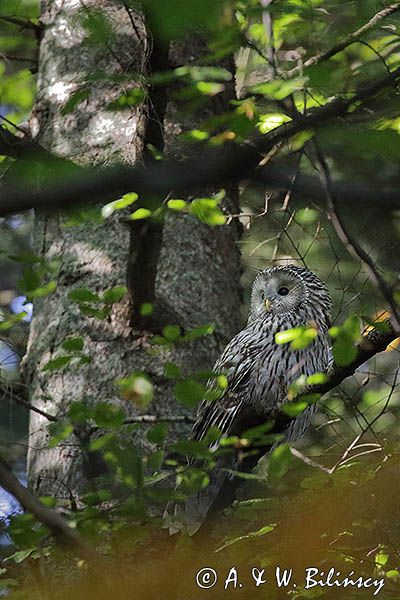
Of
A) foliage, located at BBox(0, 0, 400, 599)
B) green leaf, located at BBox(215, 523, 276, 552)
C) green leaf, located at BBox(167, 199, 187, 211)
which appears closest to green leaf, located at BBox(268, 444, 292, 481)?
foliage, located at BBox(0, 0, 400, 599)

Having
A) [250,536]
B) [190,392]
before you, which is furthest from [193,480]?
[250,536]

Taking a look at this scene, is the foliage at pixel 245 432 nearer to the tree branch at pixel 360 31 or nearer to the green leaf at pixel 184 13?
the tree branch at pixel 360 31

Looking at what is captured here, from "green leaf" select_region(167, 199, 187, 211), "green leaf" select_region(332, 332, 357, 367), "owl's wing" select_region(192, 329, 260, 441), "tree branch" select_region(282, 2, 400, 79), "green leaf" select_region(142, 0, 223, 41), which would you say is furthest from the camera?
"owl's wing" select_region(192, 329, 260, 441)

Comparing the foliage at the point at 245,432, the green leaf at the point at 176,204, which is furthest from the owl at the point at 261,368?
the green leaf at the point at 176,204

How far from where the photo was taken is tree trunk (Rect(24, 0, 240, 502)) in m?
3.33

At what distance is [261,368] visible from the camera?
393cm

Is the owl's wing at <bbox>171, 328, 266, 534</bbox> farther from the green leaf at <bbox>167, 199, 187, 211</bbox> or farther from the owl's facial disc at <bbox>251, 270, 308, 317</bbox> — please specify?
the green leaf at <bbox>167, 199, 187, 211</bbox>

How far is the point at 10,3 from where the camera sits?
1296 mm

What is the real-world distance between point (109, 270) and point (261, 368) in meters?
0.80

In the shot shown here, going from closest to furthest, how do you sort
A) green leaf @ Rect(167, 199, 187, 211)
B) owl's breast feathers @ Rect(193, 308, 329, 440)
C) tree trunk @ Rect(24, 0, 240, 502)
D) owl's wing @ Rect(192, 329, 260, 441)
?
green leaf @ Rect(167, 199, 187, 211), tree trunk @ Rect(24, 0, 240, 502), owl's wing @ Rect(192, 329, 260, 441), owl's breast feathers @ Rect(193, 308, 329, 440)

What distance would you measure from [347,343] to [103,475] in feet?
2.53

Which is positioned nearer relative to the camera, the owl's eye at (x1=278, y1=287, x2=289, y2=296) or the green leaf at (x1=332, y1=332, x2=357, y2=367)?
the green leaf at (x1=332, y1=332, x2=357, y2=367)

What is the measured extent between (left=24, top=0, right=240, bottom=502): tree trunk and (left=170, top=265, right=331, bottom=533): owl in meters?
0.14

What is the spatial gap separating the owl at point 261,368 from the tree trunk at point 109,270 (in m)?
0.14
